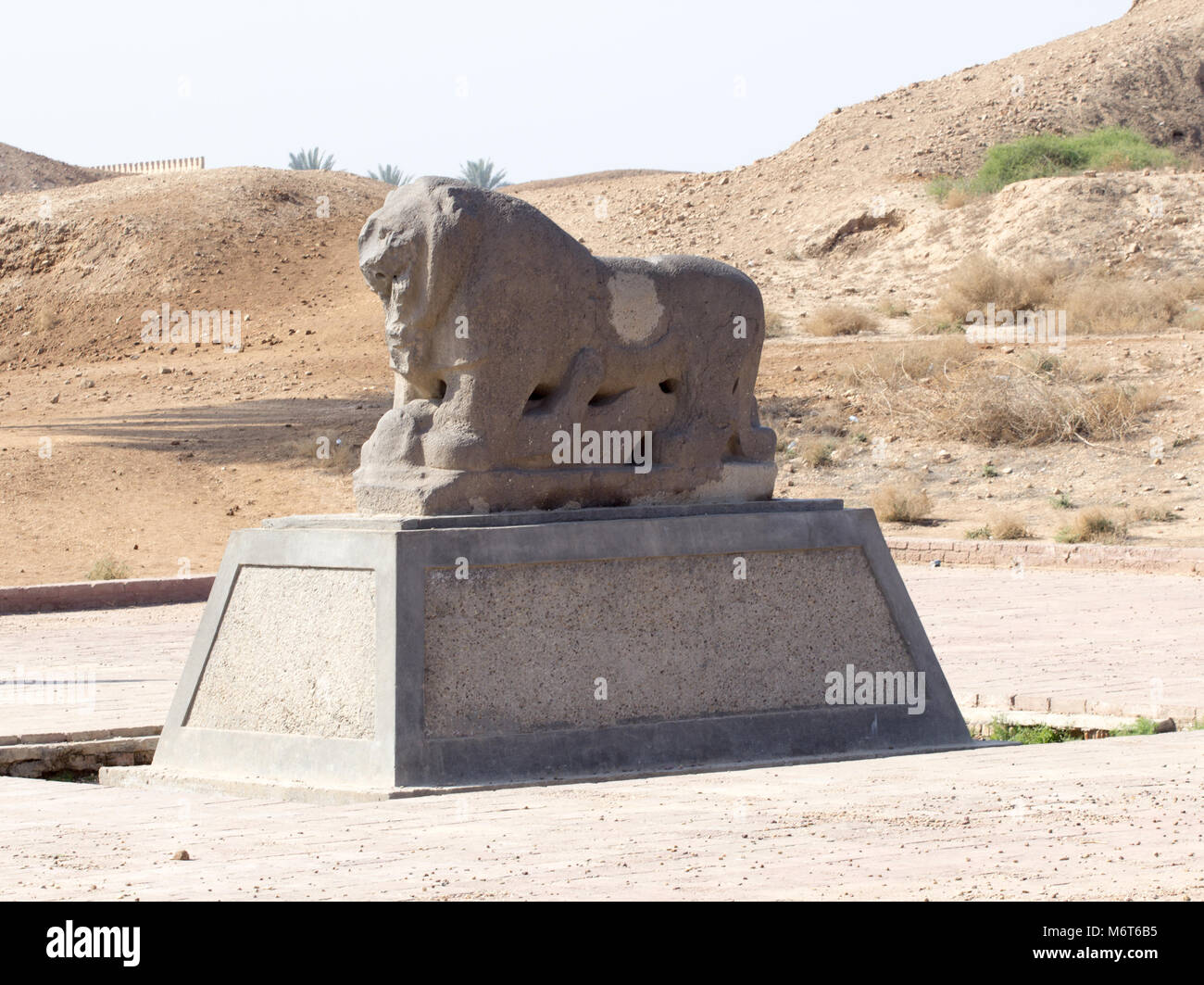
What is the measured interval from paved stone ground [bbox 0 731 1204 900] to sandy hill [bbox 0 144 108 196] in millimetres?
40557

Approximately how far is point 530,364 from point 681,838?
2.81 metres

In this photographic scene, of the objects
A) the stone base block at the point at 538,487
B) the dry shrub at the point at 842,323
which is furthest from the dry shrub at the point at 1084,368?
the stone base block at the point at 538,487

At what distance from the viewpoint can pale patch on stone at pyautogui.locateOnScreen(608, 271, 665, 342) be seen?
775 centimetres

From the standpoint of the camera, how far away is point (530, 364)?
7.43m

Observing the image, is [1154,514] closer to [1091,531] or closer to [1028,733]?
[1091,531]

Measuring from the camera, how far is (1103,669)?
10.0 m

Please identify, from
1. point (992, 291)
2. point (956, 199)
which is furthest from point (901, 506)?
point (956, 199)

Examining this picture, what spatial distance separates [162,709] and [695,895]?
5187mm

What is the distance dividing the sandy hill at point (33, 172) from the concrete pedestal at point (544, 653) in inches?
1564

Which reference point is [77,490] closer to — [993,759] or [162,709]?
[162,709]

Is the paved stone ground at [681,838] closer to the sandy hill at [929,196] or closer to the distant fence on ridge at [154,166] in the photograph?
the sandy hill at [929,196]

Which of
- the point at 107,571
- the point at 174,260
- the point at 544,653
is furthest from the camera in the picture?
the point at 174,260

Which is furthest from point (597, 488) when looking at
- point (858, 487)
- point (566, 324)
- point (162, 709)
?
point (858, 487)

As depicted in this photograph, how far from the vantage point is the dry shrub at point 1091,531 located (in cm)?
1753
